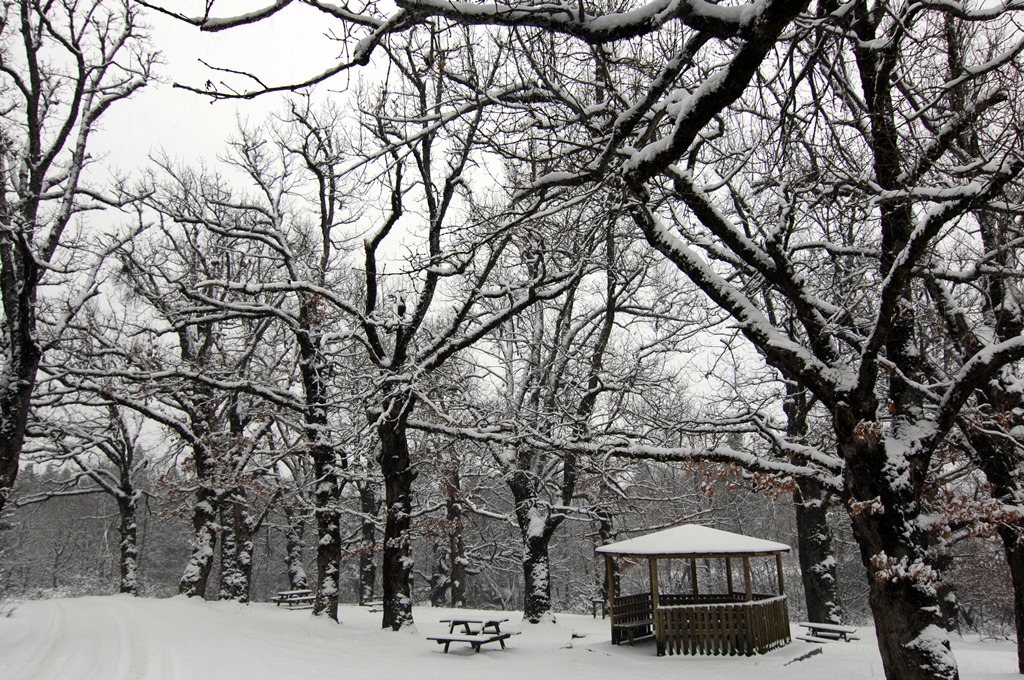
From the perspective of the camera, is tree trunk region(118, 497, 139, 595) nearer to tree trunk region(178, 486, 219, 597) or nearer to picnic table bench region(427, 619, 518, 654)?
tree trunk region(178, 486, 219, 597)

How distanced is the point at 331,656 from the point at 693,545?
7979 millimetres

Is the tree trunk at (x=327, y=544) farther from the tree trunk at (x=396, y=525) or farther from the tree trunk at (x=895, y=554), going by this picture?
the tree trunk at (x=895, y=554)

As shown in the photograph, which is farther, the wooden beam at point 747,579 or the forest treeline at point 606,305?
the wooden beam at point 747,579

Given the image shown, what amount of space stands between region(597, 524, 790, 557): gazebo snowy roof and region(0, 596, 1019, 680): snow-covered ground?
2.07 meters

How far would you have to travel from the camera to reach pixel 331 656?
11664mm

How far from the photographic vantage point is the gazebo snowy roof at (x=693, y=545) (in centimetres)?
1443

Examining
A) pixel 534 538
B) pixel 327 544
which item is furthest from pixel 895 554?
pixel 327 544

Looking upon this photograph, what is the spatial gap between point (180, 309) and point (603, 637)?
1312 cm

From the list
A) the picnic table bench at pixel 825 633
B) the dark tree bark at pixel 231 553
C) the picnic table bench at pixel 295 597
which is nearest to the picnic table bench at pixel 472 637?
the picnic table bench at pixel 825 633

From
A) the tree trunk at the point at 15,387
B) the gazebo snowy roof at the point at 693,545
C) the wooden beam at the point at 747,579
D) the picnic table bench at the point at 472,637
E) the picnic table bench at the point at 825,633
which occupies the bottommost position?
the picnic table bench at the point at 825,633

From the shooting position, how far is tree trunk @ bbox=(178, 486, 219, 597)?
21.9 meters

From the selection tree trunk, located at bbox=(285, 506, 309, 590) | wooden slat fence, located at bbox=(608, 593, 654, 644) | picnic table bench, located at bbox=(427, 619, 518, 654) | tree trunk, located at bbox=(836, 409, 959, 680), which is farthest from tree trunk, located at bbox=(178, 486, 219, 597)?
tree trunk, located at bbox=(836, 409, 959, 680)

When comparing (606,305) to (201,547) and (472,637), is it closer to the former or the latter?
(472,637)

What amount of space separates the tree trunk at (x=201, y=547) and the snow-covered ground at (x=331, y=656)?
4203 millimetres
